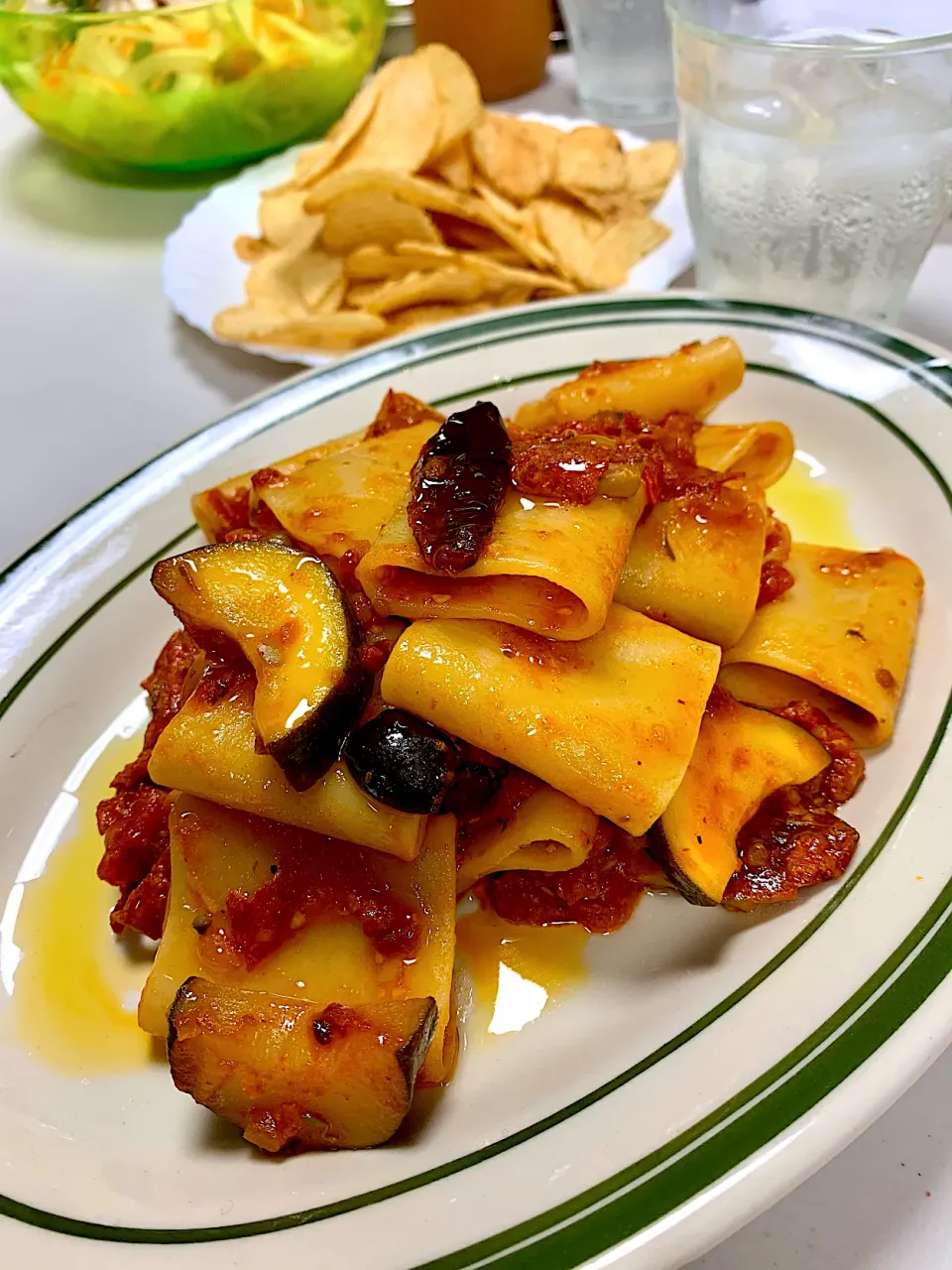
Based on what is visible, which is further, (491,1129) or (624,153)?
(624,153)

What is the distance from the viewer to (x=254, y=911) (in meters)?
1.40

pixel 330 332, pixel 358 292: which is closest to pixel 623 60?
pixel 358 292

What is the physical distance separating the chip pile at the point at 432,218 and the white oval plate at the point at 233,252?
0.15 ft

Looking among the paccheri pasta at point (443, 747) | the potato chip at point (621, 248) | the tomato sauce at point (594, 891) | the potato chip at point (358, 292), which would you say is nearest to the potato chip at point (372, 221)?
the potato chip at point (358, 292)

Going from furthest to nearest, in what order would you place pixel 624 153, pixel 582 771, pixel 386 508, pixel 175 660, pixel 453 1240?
pixel 624 153 → pixel 175 660 → pixel 386 508 → pixel 582 771 → pixel 453 1240

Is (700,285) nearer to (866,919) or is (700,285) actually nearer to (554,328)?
(554,328)

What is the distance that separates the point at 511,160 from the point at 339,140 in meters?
0.52

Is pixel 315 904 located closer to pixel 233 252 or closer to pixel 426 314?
pixel 426 314

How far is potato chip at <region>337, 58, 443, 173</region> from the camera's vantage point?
2.91 metres

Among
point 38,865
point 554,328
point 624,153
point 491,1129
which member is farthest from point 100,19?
point 491,1129

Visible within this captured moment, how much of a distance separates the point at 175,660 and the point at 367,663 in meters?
→ 0.47

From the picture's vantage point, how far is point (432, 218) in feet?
9.47

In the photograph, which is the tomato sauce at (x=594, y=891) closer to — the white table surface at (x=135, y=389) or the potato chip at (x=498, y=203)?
the white table surface at (x=135, y=389)

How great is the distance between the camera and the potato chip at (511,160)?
2984 mm
